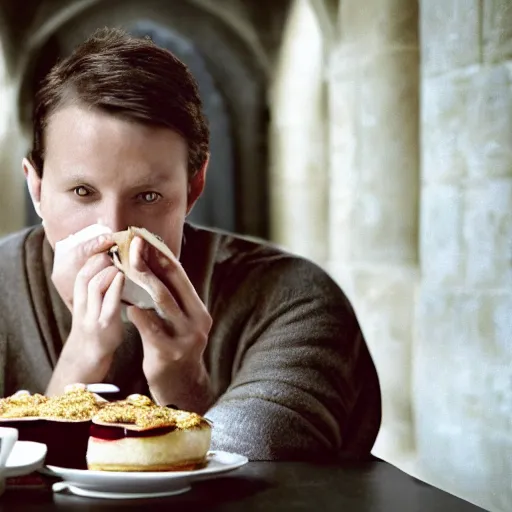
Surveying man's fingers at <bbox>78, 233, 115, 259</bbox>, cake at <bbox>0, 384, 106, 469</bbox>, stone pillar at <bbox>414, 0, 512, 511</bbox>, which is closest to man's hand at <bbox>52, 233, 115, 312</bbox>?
man's fingers at <bbox>78, 233, 115, 259</bbox>

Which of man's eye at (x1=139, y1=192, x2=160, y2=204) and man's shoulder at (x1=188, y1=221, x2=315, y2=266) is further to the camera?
man's shoulder at (x1=188, y1=221, x2=315, y2=266)

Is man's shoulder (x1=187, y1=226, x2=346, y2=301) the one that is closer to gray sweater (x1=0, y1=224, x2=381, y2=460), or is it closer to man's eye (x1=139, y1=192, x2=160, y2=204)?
gray sweater (x1=0, y1=224, x2=381, y2=460)

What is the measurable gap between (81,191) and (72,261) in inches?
7.3

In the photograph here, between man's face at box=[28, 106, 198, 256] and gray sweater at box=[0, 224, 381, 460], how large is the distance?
0.41 ft

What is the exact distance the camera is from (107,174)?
2.74m

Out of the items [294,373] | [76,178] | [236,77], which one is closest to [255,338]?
[294,373]

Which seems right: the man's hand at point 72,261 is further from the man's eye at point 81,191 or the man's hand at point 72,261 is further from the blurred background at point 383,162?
the blurred background at point 383,162

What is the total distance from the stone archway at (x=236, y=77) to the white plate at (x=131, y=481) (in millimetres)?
1738

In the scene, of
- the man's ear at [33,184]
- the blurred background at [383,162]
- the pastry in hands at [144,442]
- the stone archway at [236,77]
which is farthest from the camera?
the stone archway at [236,77]

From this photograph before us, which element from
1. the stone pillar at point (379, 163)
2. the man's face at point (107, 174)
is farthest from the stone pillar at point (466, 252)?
the man's face at point (107, 174)

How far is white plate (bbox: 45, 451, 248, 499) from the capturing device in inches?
73.2

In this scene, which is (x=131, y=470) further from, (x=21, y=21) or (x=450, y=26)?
(x=450, y=26)

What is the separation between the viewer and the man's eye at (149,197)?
2.77 meters

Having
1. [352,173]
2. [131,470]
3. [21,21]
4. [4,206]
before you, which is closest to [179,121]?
[4,206]
